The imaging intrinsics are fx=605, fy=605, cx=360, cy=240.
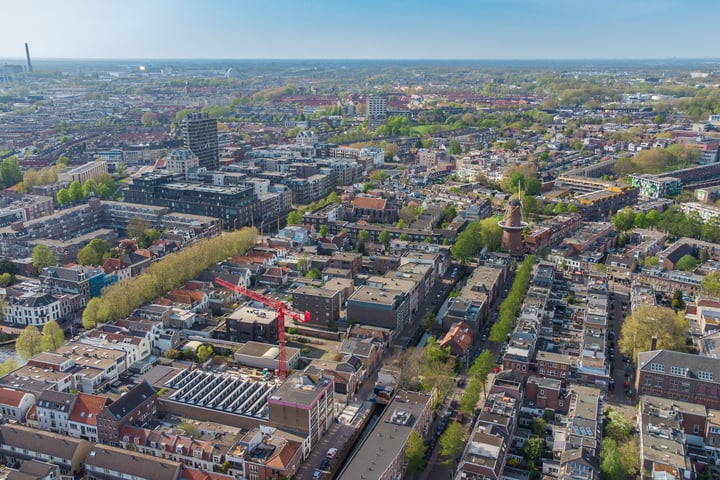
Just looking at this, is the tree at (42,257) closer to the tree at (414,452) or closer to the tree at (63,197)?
the tree at (63,197)

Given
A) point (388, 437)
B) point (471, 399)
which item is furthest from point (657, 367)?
point (388, 437)

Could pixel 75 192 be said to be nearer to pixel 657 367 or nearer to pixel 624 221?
pixel 624 221

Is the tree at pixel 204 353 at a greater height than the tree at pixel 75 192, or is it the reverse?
the tree at pixel 75 192

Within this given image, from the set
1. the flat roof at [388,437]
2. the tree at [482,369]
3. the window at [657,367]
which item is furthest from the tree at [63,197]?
the window at [657,367]

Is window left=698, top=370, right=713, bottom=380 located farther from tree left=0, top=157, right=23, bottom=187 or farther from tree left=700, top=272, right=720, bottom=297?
tree left=0, top=157, right=23, bottom=187

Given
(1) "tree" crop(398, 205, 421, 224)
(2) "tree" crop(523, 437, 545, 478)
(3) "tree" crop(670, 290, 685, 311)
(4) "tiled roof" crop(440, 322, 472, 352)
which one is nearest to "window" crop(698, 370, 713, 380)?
(2) "tree" crop(523, 437, 545, 478)

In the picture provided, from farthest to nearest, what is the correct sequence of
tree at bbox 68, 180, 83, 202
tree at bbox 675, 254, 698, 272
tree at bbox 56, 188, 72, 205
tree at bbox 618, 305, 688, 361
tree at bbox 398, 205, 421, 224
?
tree at bbox 68, 180, 83, 202
tree at bbox 56, 188, 72, 205
tree at bbox 398, 205, 421, 224
tree at bbox 675, 254, 698, 272
tree at bbox 618, 305, 688, 361

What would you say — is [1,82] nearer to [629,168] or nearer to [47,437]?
[629,168]
